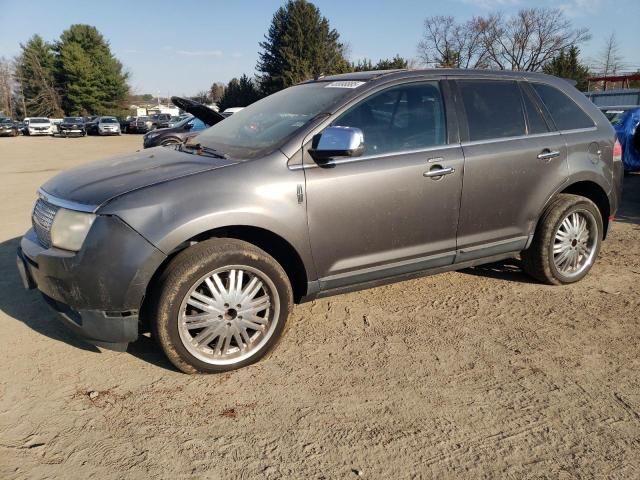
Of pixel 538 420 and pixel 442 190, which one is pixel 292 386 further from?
pixel 442 190

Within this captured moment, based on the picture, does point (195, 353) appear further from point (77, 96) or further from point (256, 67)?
point (77, 96)

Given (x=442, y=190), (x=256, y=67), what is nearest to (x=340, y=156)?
(x=442, y=190)

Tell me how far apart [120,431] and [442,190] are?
97.1 inches

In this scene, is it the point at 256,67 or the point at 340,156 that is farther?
the point at 256,67

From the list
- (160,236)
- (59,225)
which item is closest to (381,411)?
(160,236)

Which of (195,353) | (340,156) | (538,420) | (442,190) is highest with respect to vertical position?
(340,156)

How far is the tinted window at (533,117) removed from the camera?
4.06m

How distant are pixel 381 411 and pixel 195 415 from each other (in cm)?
97

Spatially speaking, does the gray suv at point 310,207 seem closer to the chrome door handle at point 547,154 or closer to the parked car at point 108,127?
the chrome door handle at point 547,154

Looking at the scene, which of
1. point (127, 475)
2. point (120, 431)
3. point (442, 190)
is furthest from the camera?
point (442, 190)

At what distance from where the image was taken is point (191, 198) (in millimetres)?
2879

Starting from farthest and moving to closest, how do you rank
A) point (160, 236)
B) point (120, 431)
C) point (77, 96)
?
point (77, 96)
point (160, 236)
point (120, 431)

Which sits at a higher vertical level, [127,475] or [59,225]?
[59,225]

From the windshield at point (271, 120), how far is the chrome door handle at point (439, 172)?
0.77 m
